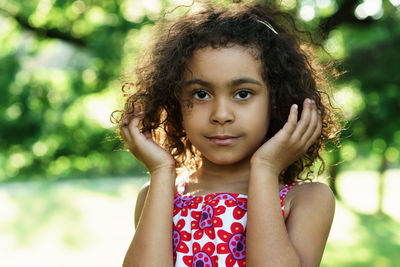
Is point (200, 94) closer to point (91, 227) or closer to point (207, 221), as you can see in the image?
point (207, 221)

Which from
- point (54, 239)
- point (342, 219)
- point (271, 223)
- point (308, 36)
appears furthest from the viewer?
point (342, 219)

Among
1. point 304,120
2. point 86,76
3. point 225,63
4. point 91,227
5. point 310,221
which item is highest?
point 86,76

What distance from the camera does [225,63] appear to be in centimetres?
175

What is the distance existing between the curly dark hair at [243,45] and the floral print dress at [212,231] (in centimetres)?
36

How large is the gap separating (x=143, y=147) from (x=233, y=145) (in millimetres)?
373

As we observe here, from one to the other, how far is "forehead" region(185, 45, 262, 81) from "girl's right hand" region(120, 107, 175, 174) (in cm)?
31

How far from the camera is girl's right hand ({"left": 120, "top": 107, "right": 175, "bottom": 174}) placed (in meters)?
1.87

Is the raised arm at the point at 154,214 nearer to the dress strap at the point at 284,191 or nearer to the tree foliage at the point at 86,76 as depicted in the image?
the dress strap at the point at 284,191

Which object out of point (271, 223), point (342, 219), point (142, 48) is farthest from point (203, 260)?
point (342, 219)

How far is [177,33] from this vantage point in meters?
2.01

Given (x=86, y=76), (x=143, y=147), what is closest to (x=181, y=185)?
(x=143, y=147)

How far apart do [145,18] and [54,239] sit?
3.46 meters

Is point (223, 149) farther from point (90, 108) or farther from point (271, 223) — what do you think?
point (90, 108)

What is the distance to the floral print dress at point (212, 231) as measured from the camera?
174 centimetres
